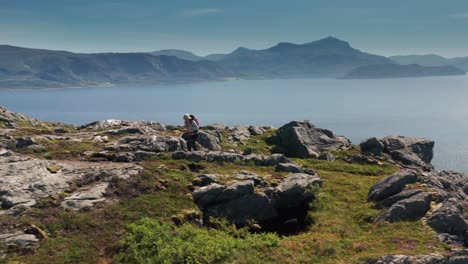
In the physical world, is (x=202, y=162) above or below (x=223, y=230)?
above

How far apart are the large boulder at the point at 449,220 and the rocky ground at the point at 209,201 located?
0.26 feet

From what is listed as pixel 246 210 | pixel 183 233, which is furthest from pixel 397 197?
pixel 183 233

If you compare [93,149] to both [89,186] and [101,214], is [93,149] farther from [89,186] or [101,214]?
[101,214]

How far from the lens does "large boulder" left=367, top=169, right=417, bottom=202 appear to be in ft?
117

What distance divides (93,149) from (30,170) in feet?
31.6

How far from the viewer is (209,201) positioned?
33.2 m

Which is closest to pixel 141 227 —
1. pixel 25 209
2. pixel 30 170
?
pixel 25 209

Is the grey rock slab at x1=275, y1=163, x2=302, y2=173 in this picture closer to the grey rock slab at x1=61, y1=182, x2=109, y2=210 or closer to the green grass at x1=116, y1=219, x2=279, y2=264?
the green grass at x1=116, y1=219, x2=279, y2=264

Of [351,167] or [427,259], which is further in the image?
[351,167]

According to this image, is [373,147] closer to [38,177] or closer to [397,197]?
[397,197]

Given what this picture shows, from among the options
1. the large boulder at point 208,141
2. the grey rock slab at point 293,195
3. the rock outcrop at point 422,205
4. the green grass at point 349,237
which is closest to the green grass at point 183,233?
the green grass at point 349,237

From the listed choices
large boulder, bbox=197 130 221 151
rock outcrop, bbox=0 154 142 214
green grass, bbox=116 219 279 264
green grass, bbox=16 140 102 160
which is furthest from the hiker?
green grass, bbox=116 219 279 264

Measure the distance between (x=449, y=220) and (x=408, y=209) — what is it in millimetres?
3021

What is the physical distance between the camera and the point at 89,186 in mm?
33156
